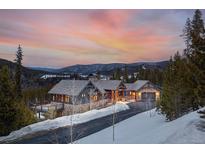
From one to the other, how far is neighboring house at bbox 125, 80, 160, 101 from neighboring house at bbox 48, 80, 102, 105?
3.54 ft

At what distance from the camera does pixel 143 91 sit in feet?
26.6

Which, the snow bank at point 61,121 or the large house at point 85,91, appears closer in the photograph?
the snow bank at point 61,121

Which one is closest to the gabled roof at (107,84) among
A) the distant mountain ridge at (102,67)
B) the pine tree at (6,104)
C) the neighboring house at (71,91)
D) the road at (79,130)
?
the neighboring house at (71,91)

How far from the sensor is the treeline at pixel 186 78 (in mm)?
5070

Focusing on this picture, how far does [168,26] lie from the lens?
7.01 meters

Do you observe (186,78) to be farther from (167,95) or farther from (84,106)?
(84,106)

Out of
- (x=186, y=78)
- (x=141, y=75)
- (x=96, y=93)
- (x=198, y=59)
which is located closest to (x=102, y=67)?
(x=141, y=75)

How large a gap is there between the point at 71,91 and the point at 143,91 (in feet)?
6.27

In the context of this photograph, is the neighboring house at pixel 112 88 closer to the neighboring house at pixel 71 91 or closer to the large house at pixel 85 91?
the large house at pixel 85 91

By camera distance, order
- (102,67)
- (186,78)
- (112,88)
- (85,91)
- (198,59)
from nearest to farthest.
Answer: (198,59) < (186,78) < (102,67) < (112,88) < (85,91)
